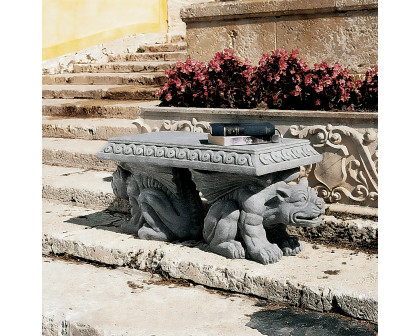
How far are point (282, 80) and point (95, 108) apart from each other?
3150mm

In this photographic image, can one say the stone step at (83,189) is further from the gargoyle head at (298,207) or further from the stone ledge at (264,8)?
the stone ledge at (264,8)

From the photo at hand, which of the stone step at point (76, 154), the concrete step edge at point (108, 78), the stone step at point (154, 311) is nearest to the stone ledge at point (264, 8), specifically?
the concrete step edge at point (108, 78)

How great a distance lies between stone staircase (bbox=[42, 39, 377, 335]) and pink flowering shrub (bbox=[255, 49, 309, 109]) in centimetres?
106

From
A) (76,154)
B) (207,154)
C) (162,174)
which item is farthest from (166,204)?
(76,154)

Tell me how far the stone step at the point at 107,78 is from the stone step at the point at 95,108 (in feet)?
2.36

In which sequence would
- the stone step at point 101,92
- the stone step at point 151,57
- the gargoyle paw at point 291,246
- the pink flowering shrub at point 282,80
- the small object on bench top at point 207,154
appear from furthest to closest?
the stone step at point 151,57 → the stone step at point 101,92 → the pink flowering shrub at point 282,80 → the gargoyle paw at point 291,246 → the small object on bench top at point 207,154

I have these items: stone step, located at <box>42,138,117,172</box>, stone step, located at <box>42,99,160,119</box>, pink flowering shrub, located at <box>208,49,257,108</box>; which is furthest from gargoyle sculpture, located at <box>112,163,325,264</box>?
stone step, located at <box>42,99,160,119</box>

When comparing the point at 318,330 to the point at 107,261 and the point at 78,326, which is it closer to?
the point at 78,326

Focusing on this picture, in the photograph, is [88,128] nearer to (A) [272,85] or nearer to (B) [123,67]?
(A) [272,85]

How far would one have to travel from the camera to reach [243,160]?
3.45m

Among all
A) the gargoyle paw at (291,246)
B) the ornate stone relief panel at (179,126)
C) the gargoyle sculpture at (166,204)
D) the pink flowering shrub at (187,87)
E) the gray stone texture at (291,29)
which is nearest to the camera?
the gargoyle paw at (291,246)

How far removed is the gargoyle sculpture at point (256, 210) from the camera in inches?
138

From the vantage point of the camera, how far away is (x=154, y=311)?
10.5 feet

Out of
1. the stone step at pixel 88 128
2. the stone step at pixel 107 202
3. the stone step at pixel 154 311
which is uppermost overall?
the stone step at pixel 88 128
